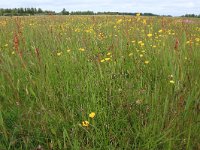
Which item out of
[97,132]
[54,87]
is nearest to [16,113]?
[54,87]

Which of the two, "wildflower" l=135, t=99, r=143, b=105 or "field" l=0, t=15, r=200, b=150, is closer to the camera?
"field" l=0, t=15, r=200, b=150

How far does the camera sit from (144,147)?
1.59m

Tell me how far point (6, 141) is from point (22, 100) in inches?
20.4

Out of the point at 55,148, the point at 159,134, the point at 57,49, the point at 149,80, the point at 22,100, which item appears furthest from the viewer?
the point at 57,49

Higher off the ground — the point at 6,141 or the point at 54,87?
the point at 54,87

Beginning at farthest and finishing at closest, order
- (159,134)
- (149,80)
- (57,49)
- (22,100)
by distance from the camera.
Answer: (57,49) → (149,80) → (22,100) → (159,134)

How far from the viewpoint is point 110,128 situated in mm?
1784

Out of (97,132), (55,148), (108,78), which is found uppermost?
(108,78)

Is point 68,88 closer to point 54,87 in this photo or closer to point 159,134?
point 54,87

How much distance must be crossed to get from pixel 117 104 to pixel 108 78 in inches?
13.6

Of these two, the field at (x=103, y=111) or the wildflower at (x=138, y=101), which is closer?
the field at (x=103, y=111)

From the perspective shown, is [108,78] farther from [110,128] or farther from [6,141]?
[6,141]

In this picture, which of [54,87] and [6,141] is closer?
[6,141]

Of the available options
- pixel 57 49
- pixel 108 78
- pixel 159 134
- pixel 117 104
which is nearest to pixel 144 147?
pixel 159 134
